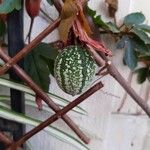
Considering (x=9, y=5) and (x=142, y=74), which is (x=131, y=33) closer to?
(x=142, y=74)

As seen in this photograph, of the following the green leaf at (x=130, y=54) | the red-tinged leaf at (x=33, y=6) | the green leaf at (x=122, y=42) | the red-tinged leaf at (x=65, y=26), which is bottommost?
the red-tinged leaf at (x=65, y=26)

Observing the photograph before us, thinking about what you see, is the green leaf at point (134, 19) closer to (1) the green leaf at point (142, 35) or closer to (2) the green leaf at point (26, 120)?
(1) the green leaf at point (142, 35)

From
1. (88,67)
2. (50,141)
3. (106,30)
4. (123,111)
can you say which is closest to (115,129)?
(123,111)

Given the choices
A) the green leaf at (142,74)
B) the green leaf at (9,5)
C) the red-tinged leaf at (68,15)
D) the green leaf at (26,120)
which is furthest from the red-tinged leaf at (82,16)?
the green leaf at (142,74)

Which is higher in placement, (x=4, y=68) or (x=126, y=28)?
(x=126, y=28)

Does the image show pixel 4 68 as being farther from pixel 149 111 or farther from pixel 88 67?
pixel 149 111

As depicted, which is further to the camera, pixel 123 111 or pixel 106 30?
pixel 123 111
